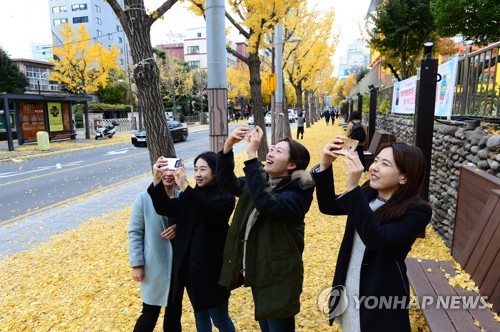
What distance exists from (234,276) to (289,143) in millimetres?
911

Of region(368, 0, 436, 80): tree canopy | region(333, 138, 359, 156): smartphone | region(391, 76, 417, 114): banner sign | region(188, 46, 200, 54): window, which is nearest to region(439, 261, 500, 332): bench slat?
region(333, 138, 359, 156): smartphone

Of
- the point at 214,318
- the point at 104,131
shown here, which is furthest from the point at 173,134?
the point at 214,318

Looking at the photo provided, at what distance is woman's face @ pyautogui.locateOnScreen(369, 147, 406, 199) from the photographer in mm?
1889

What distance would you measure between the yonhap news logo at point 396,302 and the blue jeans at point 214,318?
75 cm

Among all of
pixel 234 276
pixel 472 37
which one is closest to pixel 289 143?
pixel 234 276

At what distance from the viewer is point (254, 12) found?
957cm

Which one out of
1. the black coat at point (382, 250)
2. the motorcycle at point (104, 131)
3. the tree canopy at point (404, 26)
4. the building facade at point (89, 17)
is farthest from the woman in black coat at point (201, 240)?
the building facade at point (89, 17)

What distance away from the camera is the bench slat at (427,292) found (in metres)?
2.36

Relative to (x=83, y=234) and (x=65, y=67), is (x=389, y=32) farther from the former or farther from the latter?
(x=65, y=67)

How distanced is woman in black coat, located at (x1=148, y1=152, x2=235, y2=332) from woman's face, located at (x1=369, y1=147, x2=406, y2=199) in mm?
1015

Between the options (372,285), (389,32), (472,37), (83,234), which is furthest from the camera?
(389,32)

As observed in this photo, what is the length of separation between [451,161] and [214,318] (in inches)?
154

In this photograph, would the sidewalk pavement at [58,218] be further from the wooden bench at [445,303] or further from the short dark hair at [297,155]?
the wooden bench at [445,303]

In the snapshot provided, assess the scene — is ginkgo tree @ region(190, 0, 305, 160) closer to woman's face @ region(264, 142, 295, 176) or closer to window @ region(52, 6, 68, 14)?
woman's face @ region(264, 142, 295, 176)
